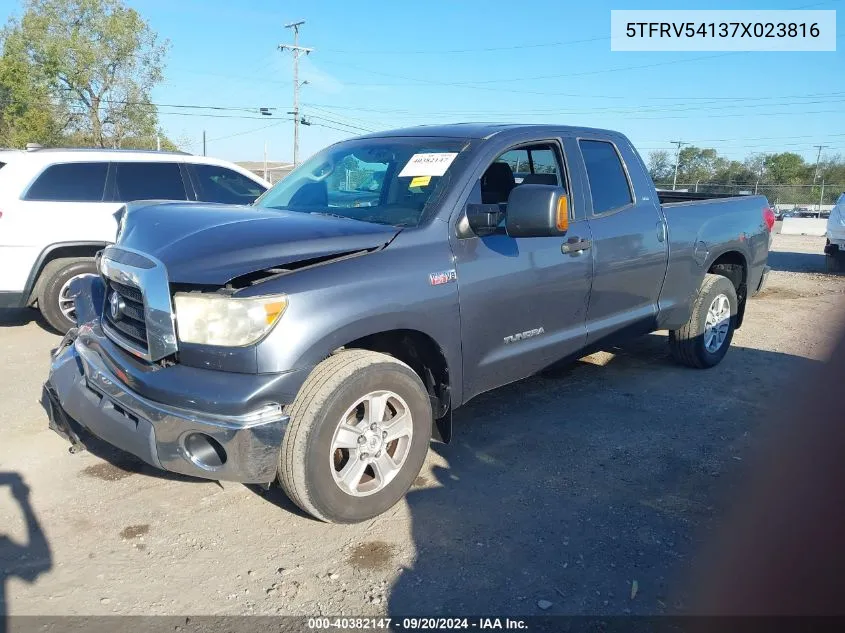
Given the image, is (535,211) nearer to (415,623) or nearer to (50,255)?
(415,623)

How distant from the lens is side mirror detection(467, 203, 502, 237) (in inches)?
137

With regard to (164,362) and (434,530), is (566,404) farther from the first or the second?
(164,362)

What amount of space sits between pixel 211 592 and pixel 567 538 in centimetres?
160

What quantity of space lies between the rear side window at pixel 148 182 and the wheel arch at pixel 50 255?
64cm

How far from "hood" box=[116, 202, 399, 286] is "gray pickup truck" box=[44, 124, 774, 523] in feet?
0.04

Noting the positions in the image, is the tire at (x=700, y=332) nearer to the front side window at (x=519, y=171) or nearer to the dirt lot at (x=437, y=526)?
the dirt lot at (x=437, y=526)

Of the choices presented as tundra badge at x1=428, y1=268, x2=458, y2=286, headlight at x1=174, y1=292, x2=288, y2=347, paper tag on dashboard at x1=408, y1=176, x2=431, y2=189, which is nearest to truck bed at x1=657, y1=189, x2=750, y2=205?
paper tag on dashboard at x1=408, y1=176, x2=431, y2=189

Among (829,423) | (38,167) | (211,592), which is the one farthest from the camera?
(38,167)

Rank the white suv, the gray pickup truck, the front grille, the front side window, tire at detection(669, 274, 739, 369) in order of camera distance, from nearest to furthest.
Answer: the gray pickup truck < the front grille < the front side window < tire at detection(669, 274, 739, 369) < the white suv

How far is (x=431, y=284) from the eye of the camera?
10.7 ft

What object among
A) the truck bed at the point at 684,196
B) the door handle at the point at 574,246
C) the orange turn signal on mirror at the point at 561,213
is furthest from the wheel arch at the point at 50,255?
the truck bed at the point at 684,196

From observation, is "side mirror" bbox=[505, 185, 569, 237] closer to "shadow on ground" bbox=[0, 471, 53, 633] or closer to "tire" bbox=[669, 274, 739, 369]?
"tire" bbox=[669, 274, 739, 369]

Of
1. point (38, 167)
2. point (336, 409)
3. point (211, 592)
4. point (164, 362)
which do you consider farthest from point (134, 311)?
point (38, 167)

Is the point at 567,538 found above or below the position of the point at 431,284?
below
